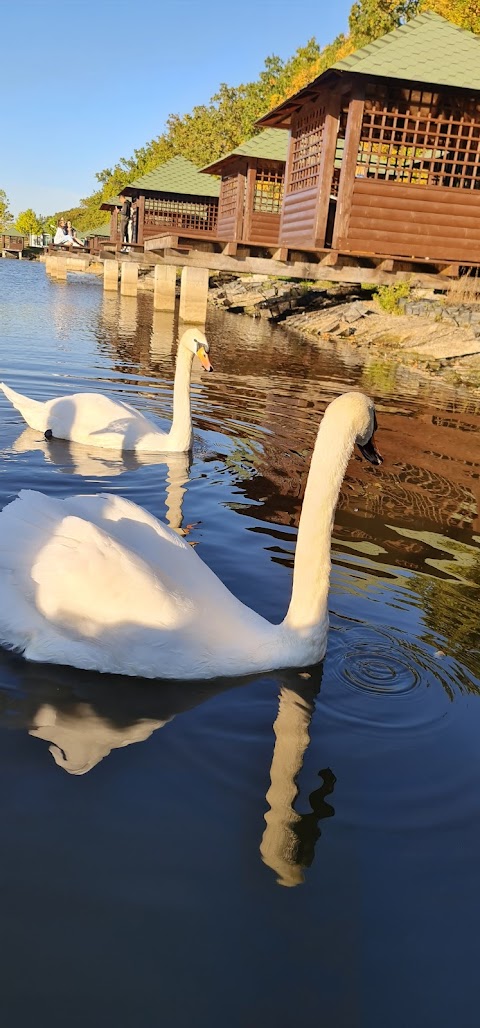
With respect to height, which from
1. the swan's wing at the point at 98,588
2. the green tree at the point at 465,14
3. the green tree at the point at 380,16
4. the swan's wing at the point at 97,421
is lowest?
the swan's wing at the point at 97,421

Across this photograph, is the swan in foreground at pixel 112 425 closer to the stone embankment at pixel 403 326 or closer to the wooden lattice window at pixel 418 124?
the stone embankment at pixel 403 326

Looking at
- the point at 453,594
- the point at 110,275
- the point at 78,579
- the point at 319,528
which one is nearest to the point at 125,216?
the point at 110,275

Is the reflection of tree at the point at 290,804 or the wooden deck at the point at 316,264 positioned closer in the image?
the reflection of tree at the point at 290,804

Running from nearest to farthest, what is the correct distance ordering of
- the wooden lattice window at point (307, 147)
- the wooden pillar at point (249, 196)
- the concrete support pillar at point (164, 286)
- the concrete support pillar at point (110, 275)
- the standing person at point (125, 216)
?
1. the wooden lattice window at point (307, 147)
2. the concrete support pillar at point (164, 286)
3. the wooden pillar at point (249, 196)
4. the concrete support pillar at point (110, 275)
5. the standing person at point (125, 216)

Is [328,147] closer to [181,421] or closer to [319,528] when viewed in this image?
[181,421]

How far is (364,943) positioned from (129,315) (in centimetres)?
2464

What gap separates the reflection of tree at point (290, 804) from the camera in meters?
2.48

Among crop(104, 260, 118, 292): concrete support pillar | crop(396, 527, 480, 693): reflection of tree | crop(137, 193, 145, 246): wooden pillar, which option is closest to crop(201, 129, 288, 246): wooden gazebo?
crop(104, 260, 118, 292): concrete support pillar

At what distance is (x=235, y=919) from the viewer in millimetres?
2223

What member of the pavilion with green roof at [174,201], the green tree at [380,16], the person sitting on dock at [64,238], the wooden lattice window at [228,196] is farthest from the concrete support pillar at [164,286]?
the green tree at [380,16]

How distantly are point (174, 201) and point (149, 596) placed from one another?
1799 inches

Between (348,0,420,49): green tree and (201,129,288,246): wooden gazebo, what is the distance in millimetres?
30159

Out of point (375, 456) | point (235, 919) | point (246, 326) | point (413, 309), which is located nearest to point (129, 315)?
point (246, 326)

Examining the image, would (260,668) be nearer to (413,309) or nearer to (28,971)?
(28,971)
